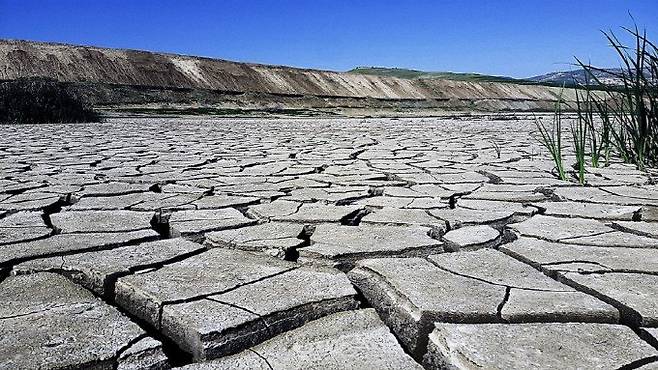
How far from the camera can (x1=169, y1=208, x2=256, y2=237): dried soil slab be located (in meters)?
1.94

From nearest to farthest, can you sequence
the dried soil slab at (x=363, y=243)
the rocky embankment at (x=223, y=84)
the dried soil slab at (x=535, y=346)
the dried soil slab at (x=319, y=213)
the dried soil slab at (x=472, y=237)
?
1. the dried soil slab at (x=535, y=346)
2. the dried soil slab at (x=363, y=243)
3. the dried soil slab at (x=472, y=237)
4. the dried soil slab at (x=319, y=213)
5. the rocky embankment at (x=223, y=84)

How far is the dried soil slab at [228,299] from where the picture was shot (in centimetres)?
111

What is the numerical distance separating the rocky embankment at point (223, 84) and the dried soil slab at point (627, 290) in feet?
56.1

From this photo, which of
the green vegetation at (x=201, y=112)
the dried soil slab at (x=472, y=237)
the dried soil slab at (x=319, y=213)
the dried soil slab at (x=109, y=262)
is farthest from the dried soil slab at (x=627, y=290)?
the green vegetation at (x=201, y=112)

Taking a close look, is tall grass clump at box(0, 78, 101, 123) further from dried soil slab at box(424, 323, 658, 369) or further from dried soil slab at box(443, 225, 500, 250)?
dried soil slab at box(424, 323, 658, 369)

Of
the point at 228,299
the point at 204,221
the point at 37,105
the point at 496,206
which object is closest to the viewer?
the point at 228,299

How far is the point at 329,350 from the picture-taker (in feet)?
3.46

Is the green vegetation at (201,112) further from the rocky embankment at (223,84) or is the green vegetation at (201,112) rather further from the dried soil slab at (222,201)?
the dried soil slab at (222,201)

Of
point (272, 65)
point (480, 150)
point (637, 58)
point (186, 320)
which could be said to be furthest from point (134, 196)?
point (272, 65)

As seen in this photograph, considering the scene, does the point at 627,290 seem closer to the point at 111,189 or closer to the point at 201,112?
the point at 111,189

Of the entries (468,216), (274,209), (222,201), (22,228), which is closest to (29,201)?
(22,228)

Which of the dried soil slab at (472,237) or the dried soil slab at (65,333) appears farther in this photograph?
the dried soil slab at (472,237)

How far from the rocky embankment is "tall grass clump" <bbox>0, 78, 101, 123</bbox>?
499 centimetres

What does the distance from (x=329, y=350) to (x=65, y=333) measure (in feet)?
1.66
